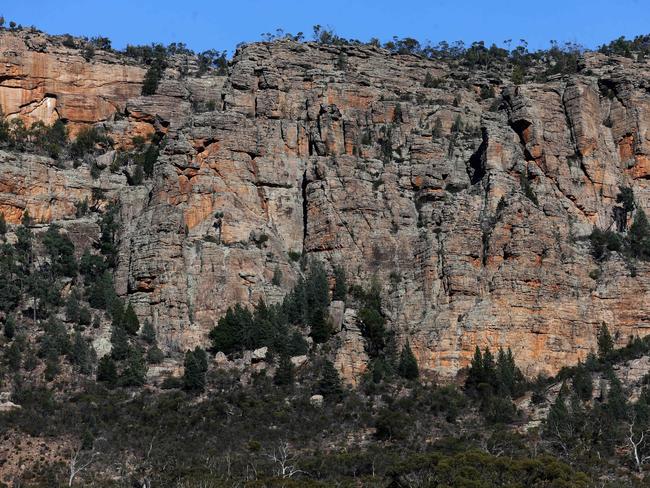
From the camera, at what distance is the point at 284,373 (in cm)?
10431

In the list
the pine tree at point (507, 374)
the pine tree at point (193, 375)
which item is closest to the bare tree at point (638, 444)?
the pine tree at point (507, 374)

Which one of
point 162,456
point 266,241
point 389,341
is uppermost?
point 266,241

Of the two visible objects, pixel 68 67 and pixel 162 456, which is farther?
pixel 68 67

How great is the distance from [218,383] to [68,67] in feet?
124

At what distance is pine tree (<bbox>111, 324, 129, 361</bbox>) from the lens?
346ft

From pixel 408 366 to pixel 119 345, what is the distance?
63.1 feet

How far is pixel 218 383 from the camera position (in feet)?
341

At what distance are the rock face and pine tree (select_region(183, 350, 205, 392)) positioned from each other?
4255 mm

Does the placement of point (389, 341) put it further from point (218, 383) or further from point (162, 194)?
point (162, 194)

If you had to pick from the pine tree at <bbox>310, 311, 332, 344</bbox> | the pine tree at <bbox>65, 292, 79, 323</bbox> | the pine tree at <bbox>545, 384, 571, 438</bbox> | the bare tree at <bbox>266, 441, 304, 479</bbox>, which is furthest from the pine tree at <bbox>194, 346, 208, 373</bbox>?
the pine tree at <bbox>545, 384, 571, 438</bbox>

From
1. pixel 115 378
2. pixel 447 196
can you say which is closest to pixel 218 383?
pixel 115 378

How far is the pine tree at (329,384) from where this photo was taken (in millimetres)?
102625

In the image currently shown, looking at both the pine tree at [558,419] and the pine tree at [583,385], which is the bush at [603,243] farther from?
the pine tree at [558,419]

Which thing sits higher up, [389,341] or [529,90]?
[529,90]
